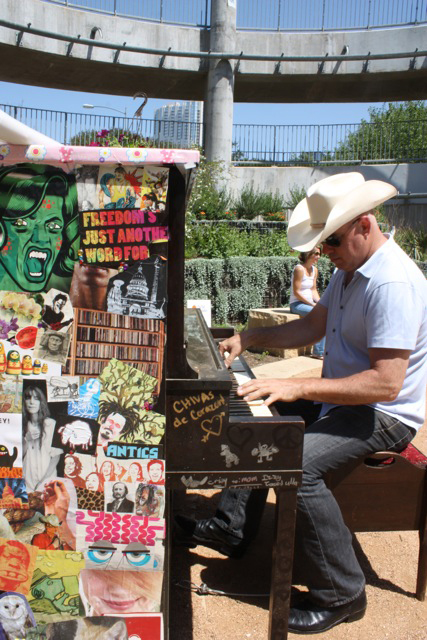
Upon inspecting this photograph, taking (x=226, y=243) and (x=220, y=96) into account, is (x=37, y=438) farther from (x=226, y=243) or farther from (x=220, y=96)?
(x=220, y=96)

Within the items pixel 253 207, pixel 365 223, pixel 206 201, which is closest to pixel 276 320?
pixel 365 223

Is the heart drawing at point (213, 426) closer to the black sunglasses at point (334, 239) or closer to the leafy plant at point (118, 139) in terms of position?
the black sunglasses at point (334, 239)

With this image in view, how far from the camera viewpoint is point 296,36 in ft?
66.2

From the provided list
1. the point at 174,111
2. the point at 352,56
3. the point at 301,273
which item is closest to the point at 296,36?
the point at 352,56

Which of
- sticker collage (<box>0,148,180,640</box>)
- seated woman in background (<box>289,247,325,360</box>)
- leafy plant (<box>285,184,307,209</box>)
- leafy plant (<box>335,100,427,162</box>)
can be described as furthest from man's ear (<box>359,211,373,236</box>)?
leafy plant (<box>335,100,427,162</box>)

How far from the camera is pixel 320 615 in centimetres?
252

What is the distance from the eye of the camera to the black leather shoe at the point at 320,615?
250 cm

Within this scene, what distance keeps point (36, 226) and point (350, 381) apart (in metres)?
1.30

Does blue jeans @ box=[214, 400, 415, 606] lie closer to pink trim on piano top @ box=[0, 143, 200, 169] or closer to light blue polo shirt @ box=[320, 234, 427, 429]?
light blue polo shirt @ box=[320, 234, 427, 429]

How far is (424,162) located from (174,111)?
31.8ft

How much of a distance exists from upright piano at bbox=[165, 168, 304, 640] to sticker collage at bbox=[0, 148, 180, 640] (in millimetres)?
56

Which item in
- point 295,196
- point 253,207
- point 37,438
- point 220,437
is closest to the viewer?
point 37,438

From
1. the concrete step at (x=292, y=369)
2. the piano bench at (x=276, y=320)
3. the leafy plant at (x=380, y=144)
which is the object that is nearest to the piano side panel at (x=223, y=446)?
the concrete step at (x=292, y=369)

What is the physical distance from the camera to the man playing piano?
2354 mm
